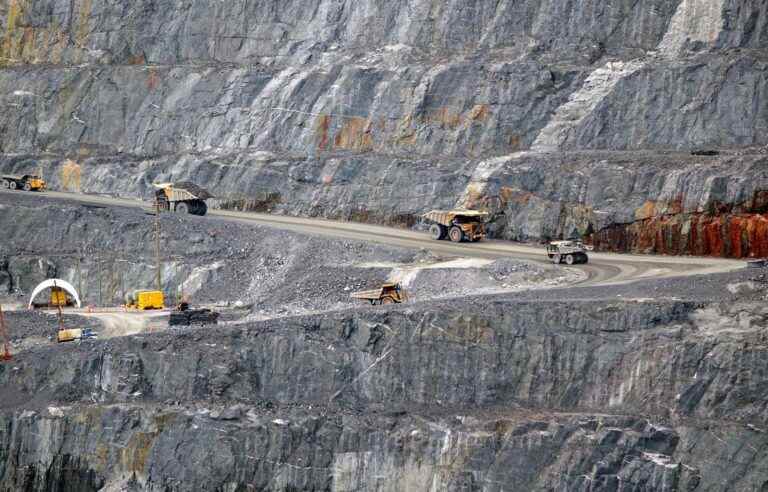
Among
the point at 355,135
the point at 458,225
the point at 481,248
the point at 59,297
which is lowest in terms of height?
the point at 59,297

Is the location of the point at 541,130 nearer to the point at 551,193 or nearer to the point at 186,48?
the point at 551,193

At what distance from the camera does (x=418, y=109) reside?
210 feet

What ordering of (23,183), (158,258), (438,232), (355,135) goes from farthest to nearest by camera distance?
(23,183) → (355,135) → (438,232) → (158,258)

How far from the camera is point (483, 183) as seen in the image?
194 feet

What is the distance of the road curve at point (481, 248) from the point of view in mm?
50719

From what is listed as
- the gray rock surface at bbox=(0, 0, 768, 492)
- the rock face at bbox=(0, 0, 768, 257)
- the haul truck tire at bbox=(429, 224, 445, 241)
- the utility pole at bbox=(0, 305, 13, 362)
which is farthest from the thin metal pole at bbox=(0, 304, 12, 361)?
the haul truck tire at bbox=(429, 224, 445, 241)

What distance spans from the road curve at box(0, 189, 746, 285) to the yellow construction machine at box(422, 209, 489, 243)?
0.40 meters

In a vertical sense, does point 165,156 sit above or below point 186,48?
below

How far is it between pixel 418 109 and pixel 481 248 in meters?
9.87

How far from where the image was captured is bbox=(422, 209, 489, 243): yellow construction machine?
5734cm

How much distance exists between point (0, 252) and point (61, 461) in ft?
58.7

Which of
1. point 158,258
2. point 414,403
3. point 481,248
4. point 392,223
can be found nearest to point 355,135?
point 392,223

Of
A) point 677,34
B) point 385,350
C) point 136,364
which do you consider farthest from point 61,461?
point 677,34

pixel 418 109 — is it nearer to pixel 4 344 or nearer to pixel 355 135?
pixel 355 135
